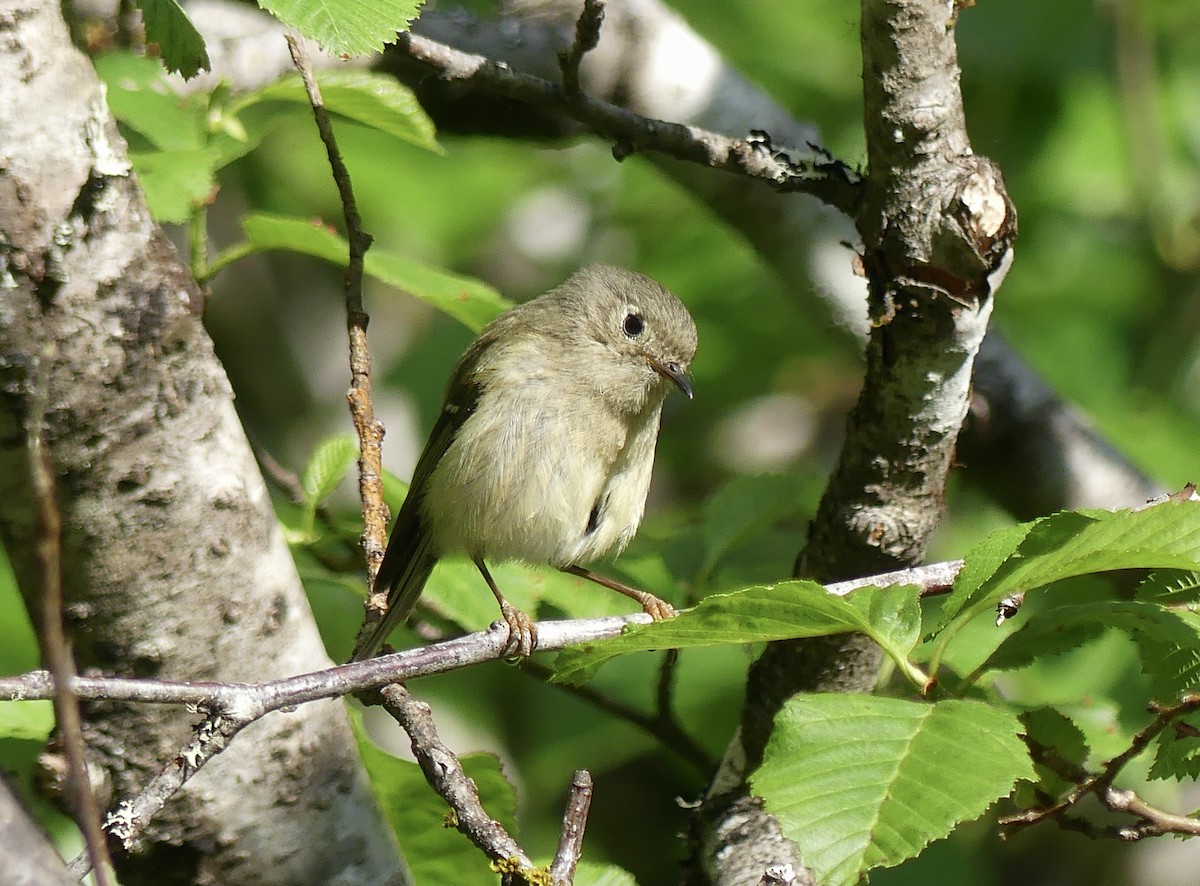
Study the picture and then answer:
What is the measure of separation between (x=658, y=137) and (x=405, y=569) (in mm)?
1462

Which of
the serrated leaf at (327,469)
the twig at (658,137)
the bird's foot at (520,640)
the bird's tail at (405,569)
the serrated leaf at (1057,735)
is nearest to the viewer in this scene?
the bird's foot at (520,640)

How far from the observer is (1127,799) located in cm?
226

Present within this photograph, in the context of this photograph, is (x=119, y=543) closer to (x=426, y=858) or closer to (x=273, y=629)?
(x=273, y=629)

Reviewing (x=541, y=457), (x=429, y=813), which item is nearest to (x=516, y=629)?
(x=429, y=813)

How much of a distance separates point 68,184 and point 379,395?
479 centimetres

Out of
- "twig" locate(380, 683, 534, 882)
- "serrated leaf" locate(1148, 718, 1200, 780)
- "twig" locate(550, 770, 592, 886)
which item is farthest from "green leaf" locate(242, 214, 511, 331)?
"serrated leaf" locate(1148, 718, 1200, 780)

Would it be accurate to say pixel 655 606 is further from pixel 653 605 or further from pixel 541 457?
pixel 541 457

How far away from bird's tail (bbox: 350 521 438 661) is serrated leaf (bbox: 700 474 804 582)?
79cm

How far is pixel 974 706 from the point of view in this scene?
6.61ft

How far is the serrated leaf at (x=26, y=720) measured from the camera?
2.51m

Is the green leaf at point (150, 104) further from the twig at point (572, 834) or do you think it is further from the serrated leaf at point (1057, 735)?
the serrated leaf at point (1057, 735)

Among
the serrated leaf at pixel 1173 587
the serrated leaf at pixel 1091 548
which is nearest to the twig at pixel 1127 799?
the serrated leaf at pixel 1173 587

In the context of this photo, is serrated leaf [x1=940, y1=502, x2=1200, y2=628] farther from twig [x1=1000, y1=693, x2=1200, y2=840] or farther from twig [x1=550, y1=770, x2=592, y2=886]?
twig [x1=550, y1=770, x2=592, y2=886]

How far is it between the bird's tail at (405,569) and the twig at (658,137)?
129cm
